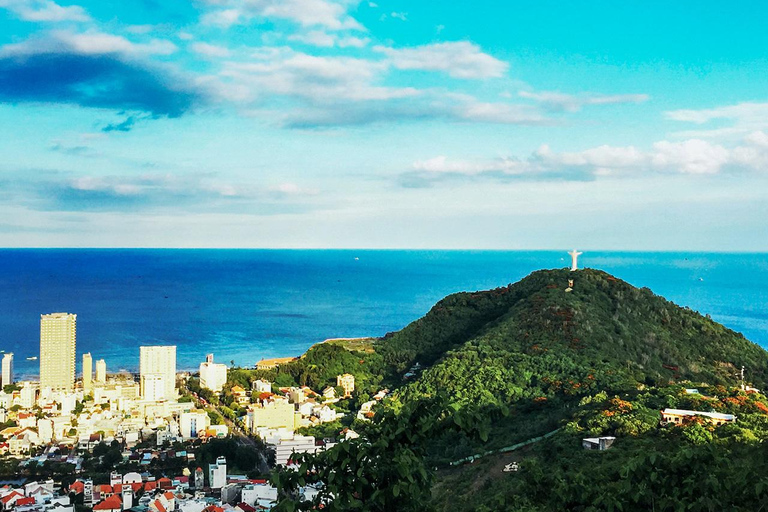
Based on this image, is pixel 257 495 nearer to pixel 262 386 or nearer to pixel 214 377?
pixel 262 386

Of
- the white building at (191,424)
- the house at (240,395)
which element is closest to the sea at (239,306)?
the house at (240,395)

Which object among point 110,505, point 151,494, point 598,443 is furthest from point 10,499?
point 598,443

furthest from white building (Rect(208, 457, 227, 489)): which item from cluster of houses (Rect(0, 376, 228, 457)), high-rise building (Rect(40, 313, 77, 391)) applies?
high-rise building (Rect(40, 313, 77, 391))

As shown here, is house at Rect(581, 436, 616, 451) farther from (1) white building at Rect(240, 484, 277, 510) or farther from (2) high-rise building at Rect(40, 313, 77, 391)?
(2) high-rise building at Rect(40, 313, 77, 391)

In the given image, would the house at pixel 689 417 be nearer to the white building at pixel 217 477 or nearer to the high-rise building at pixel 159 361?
the white building at pixel 217 477

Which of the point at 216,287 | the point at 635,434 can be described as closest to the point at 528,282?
the point at 635,434

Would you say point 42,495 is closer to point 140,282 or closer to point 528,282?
point 528,282
